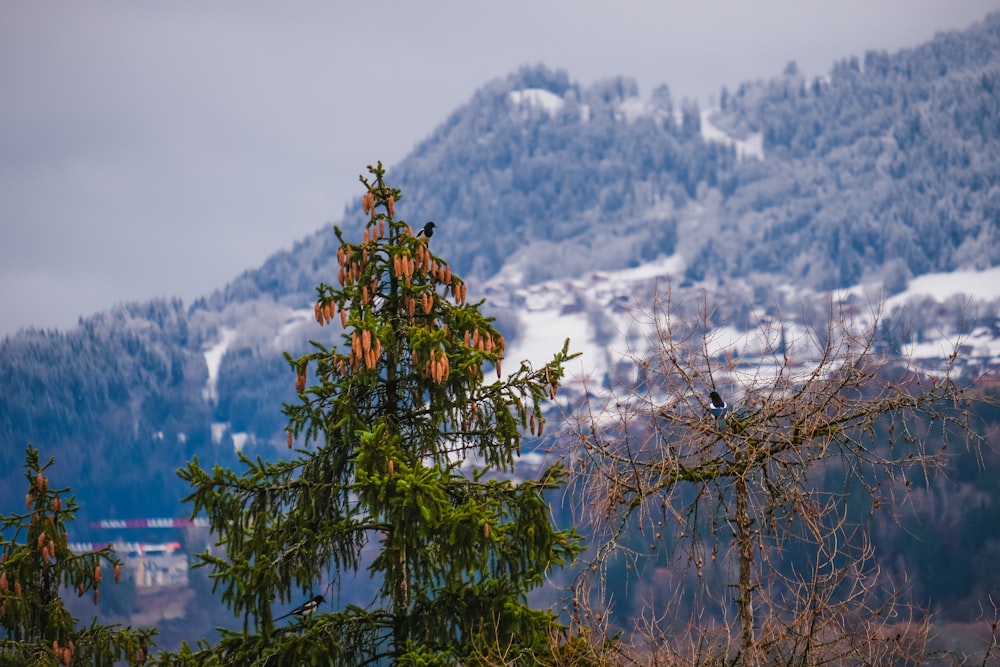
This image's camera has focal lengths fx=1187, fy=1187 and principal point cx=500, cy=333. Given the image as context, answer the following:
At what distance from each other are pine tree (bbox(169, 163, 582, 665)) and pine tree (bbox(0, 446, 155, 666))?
3.19 m

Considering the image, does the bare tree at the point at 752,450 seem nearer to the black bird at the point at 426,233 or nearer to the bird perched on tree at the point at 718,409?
the bird perched on tree at the point at 718,409

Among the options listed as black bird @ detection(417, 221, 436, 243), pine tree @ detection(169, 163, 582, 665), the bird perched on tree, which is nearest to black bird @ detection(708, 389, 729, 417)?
the bird perched on tree

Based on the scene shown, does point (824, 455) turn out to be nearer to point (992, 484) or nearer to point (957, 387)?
point (957, 387)

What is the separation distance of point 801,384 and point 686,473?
1.10 meters

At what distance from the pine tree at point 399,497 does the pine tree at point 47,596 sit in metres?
3.19

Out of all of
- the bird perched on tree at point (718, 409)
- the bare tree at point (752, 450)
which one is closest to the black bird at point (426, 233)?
the bare tree at point (752, 450)

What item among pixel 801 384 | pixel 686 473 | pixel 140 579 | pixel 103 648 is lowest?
pixel 140 579

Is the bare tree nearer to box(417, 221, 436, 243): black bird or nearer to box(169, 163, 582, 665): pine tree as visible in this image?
box(169, 163, 582, 665): pine tree

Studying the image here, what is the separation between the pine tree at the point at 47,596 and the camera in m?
14.0

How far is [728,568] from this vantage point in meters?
8.46

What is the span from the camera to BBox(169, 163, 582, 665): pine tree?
11.2 m

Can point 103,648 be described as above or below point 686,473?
below

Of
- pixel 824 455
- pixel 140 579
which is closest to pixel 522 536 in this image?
pixel 824 455

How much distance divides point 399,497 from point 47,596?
6274 millimetres
